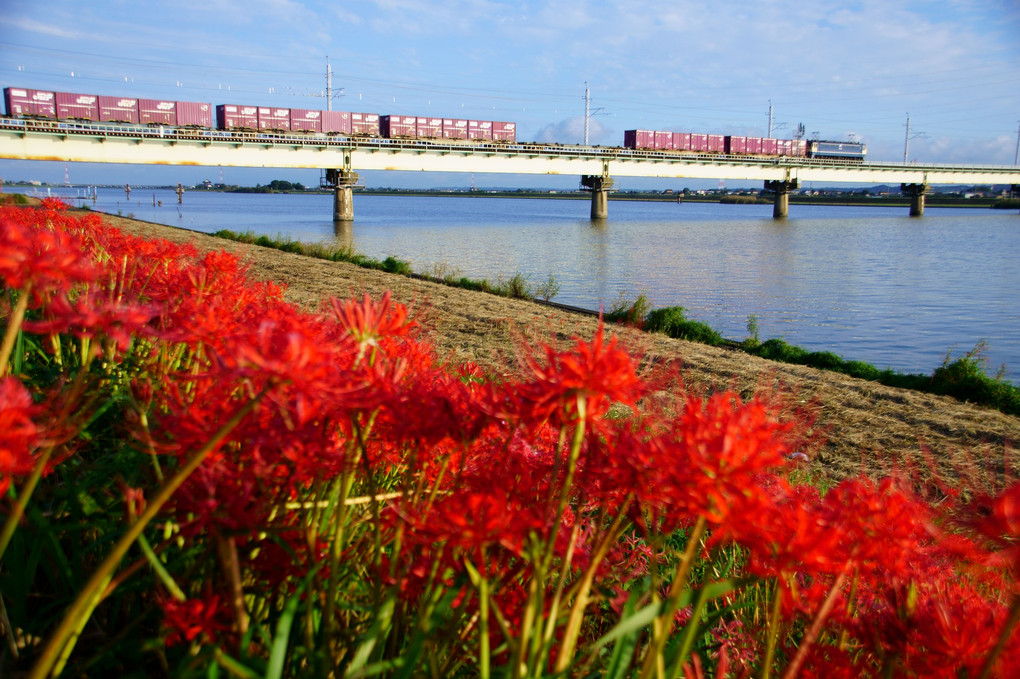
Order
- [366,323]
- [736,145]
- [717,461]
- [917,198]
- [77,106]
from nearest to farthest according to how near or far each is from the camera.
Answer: [717,461]
[366,323]
[77,106]
[917,198]
[736,145]

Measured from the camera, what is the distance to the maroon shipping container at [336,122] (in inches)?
2692

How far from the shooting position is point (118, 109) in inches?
2169

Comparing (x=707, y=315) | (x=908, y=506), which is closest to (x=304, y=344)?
(x=908, y=506)

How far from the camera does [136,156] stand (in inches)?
1593

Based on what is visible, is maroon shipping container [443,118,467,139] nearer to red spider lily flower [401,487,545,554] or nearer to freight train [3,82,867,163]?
freight train [3,82,867,163]

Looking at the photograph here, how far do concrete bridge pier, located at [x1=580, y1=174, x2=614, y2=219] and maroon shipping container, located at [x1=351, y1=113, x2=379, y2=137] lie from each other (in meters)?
22.6

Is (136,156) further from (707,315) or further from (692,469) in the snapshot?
(692,469)

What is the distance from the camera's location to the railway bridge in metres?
38.9

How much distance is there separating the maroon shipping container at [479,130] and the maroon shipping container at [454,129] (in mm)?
608

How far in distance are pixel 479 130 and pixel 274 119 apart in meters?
22.1

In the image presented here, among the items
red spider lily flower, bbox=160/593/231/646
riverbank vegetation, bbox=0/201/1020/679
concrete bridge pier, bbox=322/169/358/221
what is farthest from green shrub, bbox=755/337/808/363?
concrete bridge pier, bbox=322/169/358/221

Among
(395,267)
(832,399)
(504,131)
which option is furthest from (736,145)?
(832,399)

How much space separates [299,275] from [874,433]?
1175 centimetres

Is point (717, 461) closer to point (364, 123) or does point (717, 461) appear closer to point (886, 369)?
point (886, 369)
